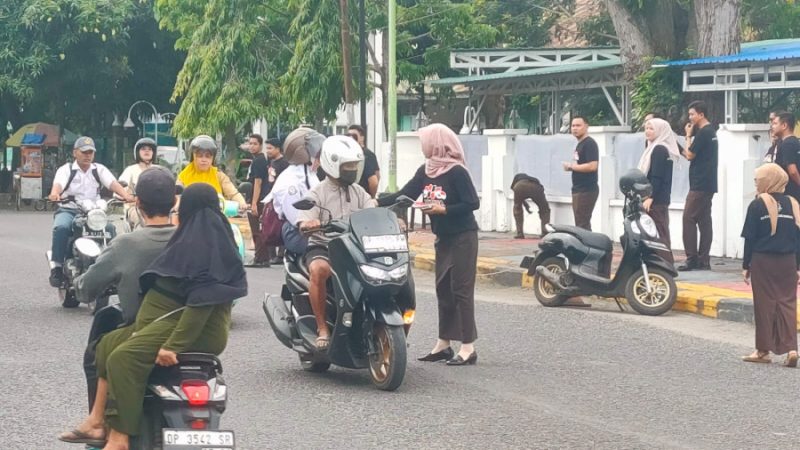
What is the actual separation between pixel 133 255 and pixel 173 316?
0.34 metres

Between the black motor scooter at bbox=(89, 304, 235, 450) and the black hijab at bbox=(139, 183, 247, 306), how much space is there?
0.29 m

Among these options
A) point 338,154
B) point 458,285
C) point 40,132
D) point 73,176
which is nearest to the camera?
point 338,154

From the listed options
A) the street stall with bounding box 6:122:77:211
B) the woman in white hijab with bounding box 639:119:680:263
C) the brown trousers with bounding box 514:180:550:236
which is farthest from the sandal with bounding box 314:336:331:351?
the street stall with bounding box 6:122:77:211

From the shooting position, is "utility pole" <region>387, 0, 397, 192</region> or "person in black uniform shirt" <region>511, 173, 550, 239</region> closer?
"person in black uniform shirt" <region>511, 173, 550, 239</region>

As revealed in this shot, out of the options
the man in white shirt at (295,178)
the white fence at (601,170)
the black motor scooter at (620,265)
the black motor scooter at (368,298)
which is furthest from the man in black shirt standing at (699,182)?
the black motor scooter at (368,298)

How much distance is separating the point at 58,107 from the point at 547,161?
23346 millimetres

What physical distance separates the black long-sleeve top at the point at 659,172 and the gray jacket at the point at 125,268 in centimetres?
982

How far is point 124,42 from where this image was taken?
133 feet

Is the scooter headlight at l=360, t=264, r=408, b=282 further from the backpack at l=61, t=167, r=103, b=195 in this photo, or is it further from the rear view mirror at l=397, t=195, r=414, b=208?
the backpack at l=61, t=167, r=103, b=195

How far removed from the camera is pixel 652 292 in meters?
13.6

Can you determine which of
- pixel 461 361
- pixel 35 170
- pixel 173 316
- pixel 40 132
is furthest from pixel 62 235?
pixel 40 132

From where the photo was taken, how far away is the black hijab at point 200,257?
6246 millimetres

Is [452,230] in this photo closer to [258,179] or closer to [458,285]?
[458,285]

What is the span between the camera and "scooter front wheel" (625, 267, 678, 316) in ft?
44.4
